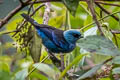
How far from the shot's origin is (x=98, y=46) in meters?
1.08

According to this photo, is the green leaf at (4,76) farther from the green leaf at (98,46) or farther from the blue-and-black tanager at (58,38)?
the blue-and-black tanager at (58,38)

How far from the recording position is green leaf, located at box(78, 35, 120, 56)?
1039 mm

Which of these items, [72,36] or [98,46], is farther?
[72,36]

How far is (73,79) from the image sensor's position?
1.29 meters

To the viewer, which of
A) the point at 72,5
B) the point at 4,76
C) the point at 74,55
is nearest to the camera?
the point at 4,76

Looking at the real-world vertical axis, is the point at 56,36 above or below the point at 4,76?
below

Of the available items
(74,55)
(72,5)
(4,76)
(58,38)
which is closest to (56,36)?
(58,38)

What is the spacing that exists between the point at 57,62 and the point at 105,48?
63cm

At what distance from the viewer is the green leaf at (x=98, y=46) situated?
1.04 m

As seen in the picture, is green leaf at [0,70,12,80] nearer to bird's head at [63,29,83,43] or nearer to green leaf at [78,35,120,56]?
green leaf at [78,35,120,56]

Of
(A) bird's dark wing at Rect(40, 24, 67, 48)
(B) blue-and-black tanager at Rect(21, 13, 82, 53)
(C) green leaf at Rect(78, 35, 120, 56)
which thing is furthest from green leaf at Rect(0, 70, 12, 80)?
(A) bird's dark wing at Rect(40, 24, 67, 48)

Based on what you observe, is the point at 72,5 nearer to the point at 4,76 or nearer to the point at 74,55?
the point at 4,76

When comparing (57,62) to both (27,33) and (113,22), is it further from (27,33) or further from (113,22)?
(113,22)

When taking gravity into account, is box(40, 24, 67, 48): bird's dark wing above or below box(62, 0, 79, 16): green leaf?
below
